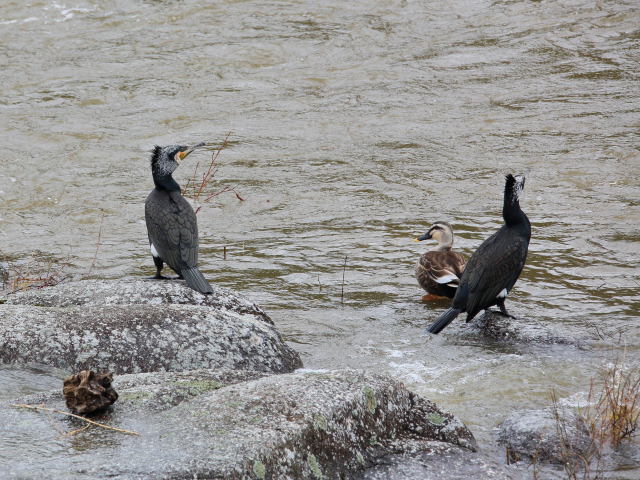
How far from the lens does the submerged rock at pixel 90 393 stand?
15.4 ft

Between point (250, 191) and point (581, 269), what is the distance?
5.14 m

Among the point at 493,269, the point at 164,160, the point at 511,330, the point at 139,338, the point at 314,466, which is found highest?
the point at 164,160

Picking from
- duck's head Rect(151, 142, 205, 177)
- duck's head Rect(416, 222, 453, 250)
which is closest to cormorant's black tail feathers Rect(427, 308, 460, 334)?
duck's head Rect(416, 222, 453, 250)

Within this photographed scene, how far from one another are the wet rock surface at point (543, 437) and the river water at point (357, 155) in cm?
16

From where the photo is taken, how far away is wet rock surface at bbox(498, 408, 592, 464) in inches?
230

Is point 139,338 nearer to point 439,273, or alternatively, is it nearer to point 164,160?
point 164,160

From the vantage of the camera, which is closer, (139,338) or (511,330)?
(139,338)

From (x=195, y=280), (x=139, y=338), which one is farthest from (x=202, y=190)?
(x=139, y=338)

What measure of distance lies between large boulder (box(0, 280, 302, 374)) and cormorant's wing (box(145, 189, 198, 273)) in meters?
0.80

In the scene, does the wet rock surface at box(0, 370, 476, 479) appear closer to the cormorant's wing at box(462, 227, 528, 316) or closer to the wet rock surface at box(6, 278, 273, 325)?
the wet rock surface at box(6, 278, 273, 325)

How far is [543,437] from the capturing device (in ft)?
19.4

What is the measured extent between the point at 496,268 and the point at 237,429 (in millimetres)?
4448

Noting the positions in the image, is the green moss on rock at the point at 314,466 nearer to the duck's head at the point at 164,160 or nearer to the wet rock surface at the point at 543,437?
the wet rock surface at the point at 543,437

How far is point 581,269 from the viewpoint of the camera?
10.3m
